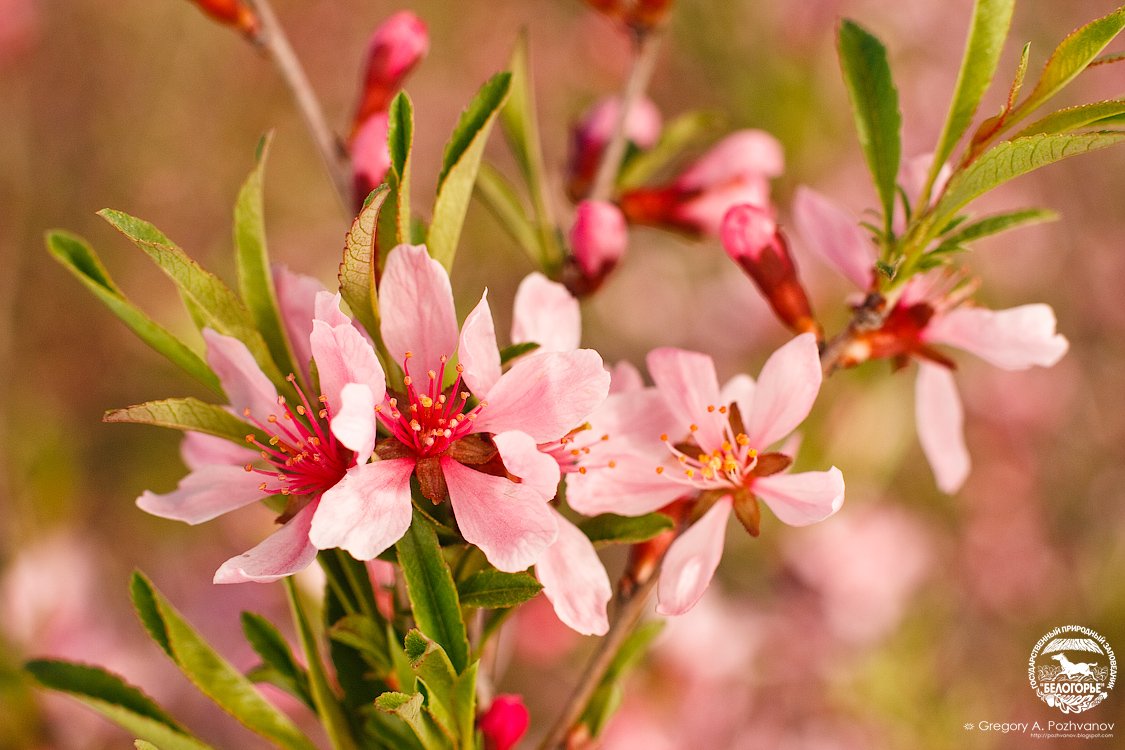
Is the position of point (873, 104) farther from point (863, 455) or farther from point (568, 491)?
point (863, 455)

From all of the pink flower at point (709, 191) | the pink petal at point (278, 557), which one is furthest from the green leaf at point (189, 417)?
the pink flower at point (709, 191)

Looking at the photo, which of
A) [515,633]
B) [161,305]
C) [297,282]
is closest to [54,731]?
[297,282]

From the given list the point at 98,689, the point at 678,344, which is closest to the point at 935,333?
the point at 98,689

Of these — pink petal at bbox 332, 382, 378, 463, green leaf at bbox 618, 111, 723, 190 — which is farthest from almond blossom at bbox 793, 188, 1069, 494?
pink petal at bbox 332, 382, 378, 463

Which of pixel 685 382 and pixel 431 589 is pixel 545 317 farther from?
pixel 431 589

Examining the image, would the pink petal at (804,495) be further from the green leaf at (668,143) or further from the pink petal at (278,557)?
the green leaf at (668,143)

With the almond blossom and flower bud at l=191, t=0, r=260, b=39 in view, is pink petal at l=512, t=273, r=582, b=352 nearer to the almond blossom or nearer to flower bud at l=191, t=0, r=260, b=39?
the almond blossom
